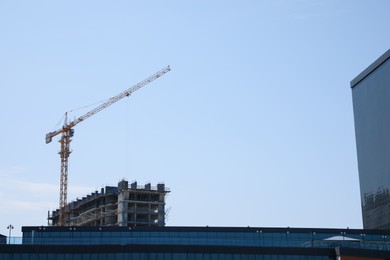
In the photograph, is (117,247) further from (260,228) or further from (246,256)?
(260,228)

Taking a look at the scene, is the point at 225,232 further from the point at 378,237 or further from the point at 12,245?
the point at 12,245

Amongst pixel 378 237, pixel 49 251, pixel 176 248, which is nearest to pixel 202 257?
pixel 176 248

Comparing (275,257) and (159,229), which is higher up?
(159,229)

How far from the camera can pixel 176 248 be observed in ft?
370

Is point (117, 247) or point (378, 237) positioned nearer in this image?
point (117, 247)

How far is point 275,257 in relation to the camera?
11388 centimetres

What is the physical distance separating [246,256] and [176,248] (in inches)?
434

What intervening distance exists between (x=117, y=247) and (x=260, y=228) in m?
47.6

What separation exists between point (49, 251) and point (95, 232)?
125 feet

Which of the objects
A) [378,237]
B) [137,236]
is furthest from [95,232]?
[378,237]

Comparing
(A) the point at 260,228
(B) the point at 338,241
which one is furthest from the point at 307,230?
(B) the point at 338,241

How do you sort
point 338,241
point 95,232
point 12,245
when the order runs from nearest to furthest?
point 12,245 < point 338,241 < point 95,232

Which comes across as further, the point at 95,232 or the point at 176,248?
the point at 95,232

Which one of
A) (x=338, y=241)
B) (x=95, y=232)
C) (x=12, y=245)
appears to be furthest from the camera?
(x=95, y=232)
